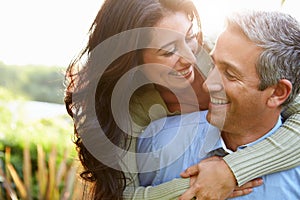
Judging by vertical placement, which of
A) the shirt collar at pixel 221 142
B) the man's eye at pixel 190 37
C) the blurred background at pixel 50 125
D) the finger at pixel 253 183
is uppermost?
the man's eye at pixel 190 37

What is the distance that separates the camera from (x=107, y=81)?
9.32ft

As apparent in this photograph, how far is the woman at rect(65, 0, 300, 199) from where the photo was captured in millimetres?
2744

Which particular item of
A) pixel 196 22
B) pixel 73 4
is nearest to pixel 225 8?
pixel 196 22

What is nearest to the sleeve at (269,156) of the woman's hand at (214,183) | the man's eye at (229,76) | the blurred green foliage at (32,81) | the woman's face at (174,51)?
the woman's hand at (214,183)

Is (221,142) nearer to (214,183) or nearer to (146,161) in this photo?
(214,183)

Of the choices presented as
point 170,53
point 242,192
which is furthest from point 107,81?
point 242,192

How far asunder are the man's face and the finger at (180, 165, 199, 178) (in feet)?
0.68

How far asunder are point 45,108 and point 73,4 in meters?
1.96

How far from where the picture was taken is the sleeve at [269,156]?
2.47 m

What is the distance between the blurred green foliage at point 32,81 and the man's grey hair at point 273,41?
773 centimetres

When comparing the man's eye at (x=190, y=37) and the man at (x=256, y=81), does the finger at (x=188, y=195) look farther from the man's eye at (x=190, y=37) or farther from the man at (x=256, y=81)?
the man's eye at (x=190, y=37)

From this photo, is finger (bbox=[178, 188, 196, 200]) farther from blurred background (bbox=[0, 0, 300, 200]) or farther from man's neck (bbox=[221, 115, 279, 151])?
blurred background (bbox=[0, 0, 300, 200])

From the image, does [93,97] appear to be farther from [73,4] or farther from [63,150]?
[73,4]

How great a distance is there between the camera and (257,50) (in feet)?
7.82
